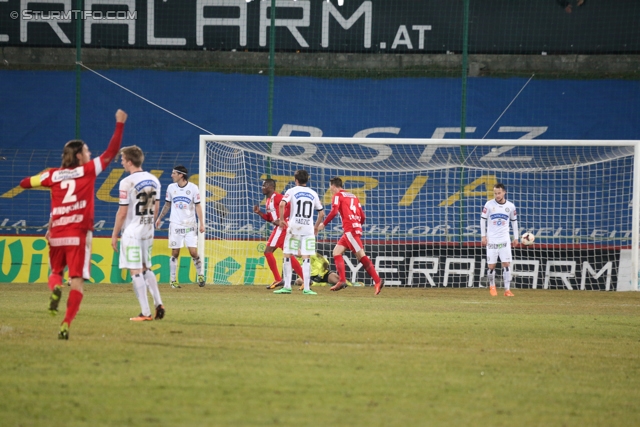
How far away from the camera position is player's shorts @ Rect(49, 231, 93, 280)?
8281mm

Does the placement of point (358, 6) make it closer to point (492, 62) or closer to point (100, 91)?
point (492, 62)

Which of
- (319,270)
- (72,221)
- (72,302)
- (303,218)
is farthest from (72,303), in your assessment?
(319,270)

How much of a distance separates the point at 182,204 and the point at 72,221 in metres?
8.72

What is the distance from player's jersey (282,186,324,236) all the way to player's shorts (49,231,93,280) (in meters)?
7.28

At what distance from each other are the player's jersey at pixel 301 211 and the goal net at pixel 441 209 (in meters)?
2.51

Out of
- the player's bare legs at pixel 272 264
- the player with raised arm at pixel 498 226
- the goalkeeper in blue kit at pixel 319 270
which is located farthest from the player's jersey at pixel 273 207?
the player with raised arm at pixel 498 226

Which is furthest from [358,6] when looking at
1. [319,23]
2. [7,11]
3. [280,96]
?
[7,11]

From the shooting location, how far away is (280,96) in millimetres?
24781

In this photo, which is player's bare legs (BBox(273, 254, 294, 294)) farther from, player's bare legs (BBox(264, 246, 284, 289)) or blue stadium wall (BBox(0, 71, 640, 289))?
Result: blue stadium wall (BBox(0, 71, 640, 289))

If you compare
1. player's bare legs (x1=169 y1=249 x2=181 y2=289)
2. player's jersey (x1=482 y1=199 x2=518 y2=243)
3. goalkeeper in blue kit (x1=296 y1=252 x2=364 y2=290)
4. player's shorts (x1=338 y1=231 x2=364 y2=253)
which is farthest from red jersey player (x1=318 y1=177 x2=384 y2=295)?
player's bare legs (x1=169 y1=249 x2=181 y2=289)

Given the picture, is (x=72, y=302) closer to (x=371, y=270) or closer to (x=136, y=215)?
(x=136, y=215)

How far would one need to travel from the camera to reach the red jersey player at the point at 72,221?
8297 mm

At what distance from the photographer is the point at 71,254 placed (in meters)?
8.30

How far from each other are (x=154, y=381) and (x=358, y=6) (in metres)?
18.2
